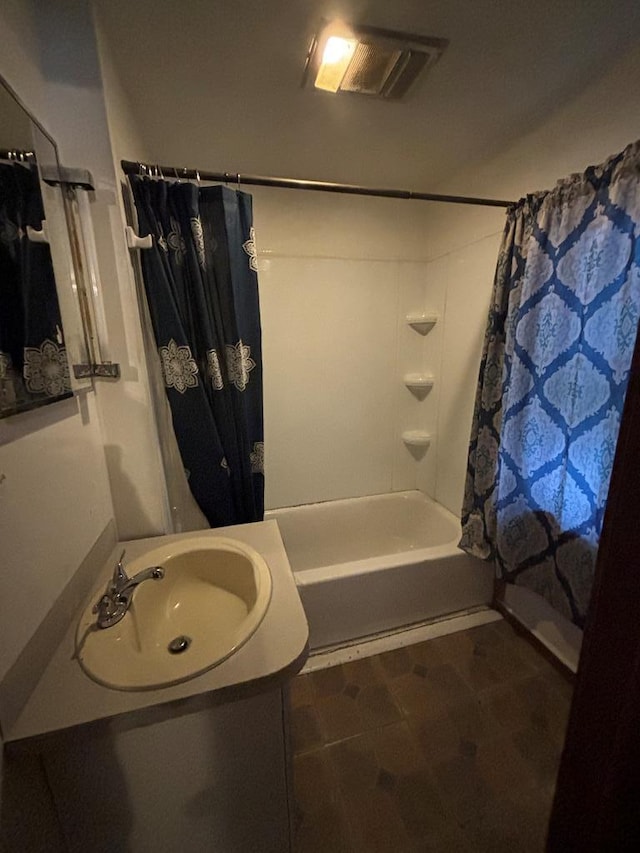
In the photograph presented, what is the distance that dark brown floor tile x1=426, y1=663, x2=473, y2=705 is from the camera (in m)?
1.34

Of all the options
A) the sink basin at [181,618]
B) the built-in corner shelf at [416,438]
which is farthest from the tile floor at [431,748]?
the built-in corner shelf at [416,438]

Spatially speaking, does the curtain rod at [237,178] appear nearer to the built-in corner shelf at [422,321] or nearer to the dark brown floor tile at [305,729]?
the built-in corner shelf at [422,321]

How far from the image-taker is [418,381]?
88.6 inches

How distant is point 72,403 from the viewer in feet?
2.89

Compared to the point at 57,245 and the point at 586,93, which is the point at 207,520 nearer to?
the point at 57,245

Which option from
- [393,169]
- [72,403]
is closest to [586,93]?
[393,169]

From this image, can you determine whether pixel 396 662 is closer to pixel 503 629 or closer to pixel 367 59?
pixel 503 629

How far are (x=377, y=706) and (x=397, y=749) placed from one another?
0.15 m

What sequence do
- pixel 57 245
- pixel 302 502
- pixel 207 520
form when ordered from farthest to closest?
1. pixel 302 502
2. pixel 207 520
3. pixel 57 245

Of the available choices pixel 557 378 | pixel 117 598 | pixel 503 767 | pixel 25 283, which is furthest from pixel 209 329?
pixel 503 767

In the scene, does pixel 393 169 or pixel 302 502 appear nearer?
pixel 393 169

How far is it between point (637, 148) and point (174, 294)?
61.5 inches

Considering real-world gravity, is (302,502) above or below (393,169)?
below

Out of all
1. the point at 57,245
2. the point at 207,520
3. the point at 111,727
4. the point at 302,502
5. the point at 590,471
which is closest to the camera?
the point at 111,727
